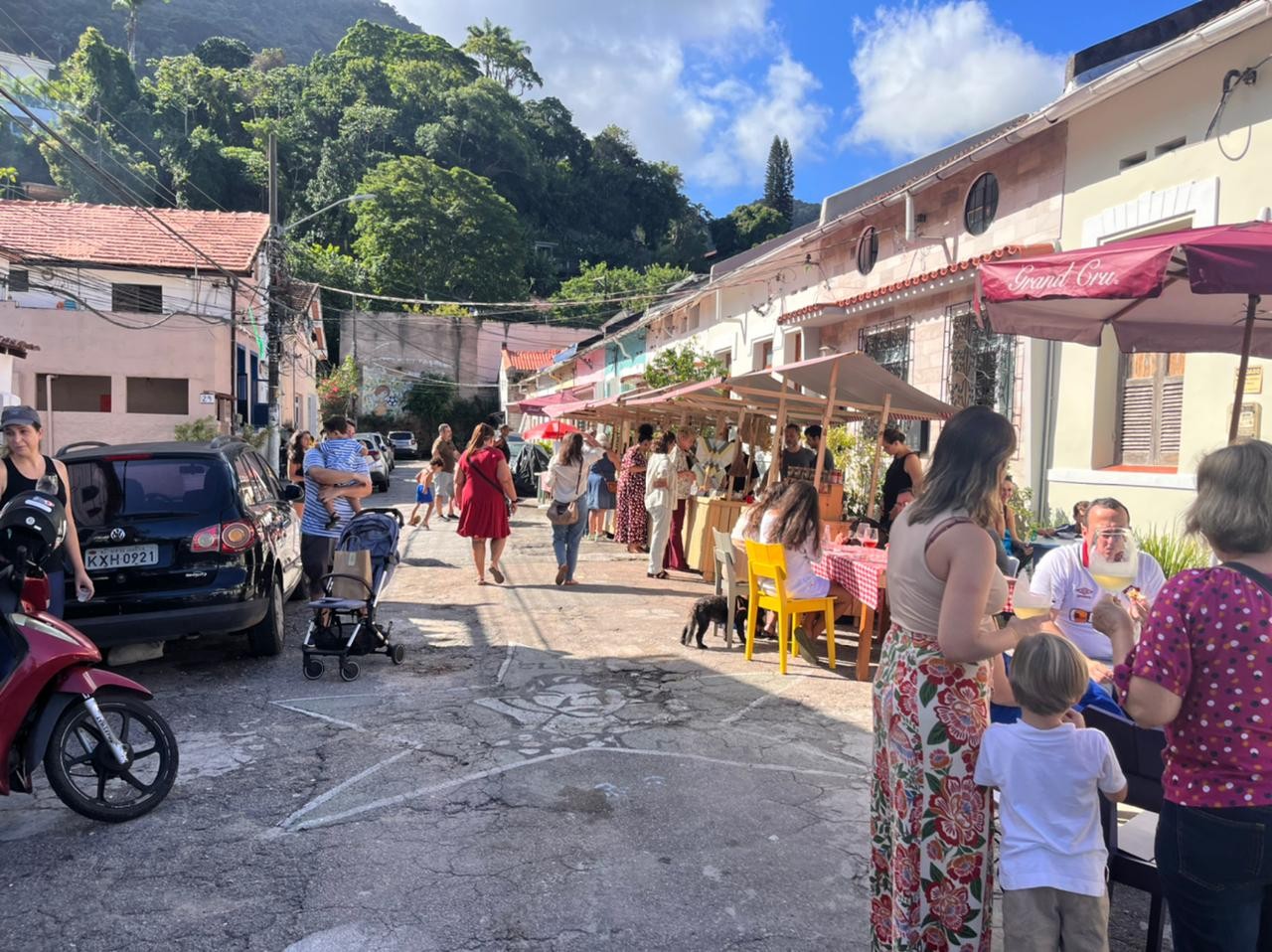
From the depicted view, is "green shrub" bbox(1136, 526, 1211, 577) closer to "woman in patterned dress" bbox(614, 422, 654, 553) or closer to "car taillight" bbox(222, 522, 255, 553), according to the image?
"woman in patterned dress" bbox(614, 422, 654, 553)

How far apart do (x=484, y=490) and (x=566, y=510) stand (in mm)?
954

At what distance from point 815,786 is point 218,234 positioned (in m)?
25.4

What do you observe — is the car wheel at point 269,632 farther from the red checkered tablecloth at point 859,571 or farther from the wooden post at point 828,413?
the wooden post at point 828,413

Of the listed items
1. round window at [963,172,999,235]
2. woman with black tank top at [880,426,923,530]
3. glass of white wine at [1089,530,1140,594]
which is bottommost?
glass of white wine at [1089,530,1140,594]

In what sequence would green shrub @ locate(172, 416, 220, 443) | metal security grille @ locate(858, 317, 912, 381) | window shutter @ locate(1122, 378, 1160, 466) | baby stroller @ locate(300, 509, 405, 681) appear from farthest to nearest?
1. green shrub @ locate(172, 416, 220, 443)
2. metal security grille @ locate(858, 317, 912, 381)
3. window shutter @ locate(1122, 378, 1160, 466)
4. baby stroller @ locate(300, 509, 405, 681)

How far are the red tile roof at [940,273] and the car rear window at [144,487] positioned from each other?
599cm

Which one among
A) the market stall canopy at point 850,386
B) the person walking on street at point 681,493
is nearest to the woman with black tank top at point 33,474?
the market stall canopy at point 850,386

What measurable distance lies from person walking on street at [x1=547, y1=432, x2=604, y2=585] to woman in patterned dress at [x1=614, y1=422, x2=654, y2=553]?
246 centimetres

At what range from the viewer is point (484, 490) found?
9.75m

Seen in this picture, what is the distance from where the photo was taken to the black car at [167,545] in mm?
5832

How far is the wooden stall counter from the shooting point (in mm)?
10406

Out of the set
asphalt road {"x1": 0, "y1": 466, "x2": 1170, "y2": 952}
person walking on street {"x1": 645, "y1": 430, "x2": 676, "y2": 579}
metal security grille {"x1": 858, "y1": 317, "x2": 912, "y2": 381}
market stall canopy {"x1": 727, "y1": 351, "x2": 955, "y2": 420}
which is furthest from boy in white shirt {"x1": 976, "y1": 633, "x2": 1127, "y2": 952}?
metal security grille {"x1": 858, "y1": 317, "x2": 912, "y2": 381}

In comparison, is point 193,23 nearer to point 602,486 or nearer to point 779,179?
point 779,179

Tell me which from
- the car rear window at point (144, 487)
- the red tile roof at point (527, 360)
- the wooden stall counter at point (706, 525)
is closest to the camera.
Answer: the car rear window at point (144, 487)
